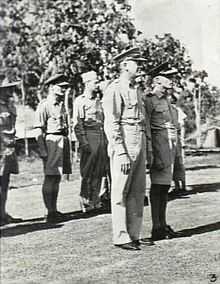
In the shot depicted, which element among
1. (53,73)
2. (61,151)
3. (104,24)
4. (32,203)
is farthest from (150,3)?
(32,203)

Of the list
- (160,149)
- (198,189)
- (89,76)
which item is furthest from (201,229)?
(89,76)

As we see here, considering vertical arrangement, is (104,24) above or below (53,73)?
above

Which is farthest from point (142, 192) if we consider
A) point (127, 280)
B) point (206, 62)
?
point (206, 62)

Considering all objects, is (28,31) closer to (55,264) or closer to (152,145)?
(152,145)

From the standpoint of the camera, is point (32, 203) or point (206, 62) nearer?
point (206, 62)

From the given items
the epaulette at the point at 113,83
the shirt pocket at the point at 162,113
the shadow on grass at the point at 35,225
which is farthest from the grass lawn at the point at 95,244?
the epaulette at the point at 113,83

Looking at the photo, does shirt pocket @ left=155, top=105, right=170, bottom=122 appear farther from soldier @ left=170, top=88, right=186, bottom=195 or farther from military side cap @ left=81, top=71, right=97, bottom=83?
military side cap @ left=81, top=71, right=97, bottom=83

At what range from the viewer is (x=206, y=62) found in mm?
1195

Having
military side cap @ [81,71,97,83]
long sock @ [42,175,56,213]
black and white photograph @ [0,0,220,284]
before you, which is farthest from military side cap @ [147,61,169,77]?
long sock @ [42,175,56,213]

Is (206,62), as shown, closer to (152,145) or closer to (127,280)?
(152,145)

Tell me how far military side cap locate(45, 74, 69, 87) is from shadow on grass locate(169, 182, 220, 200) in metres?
0.35

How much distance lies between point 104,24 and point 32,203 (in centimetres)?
45

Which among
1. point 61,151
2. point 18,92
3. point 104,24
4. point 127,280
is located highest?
point 104,24

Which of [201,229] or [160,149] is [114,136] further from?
[201,229]
